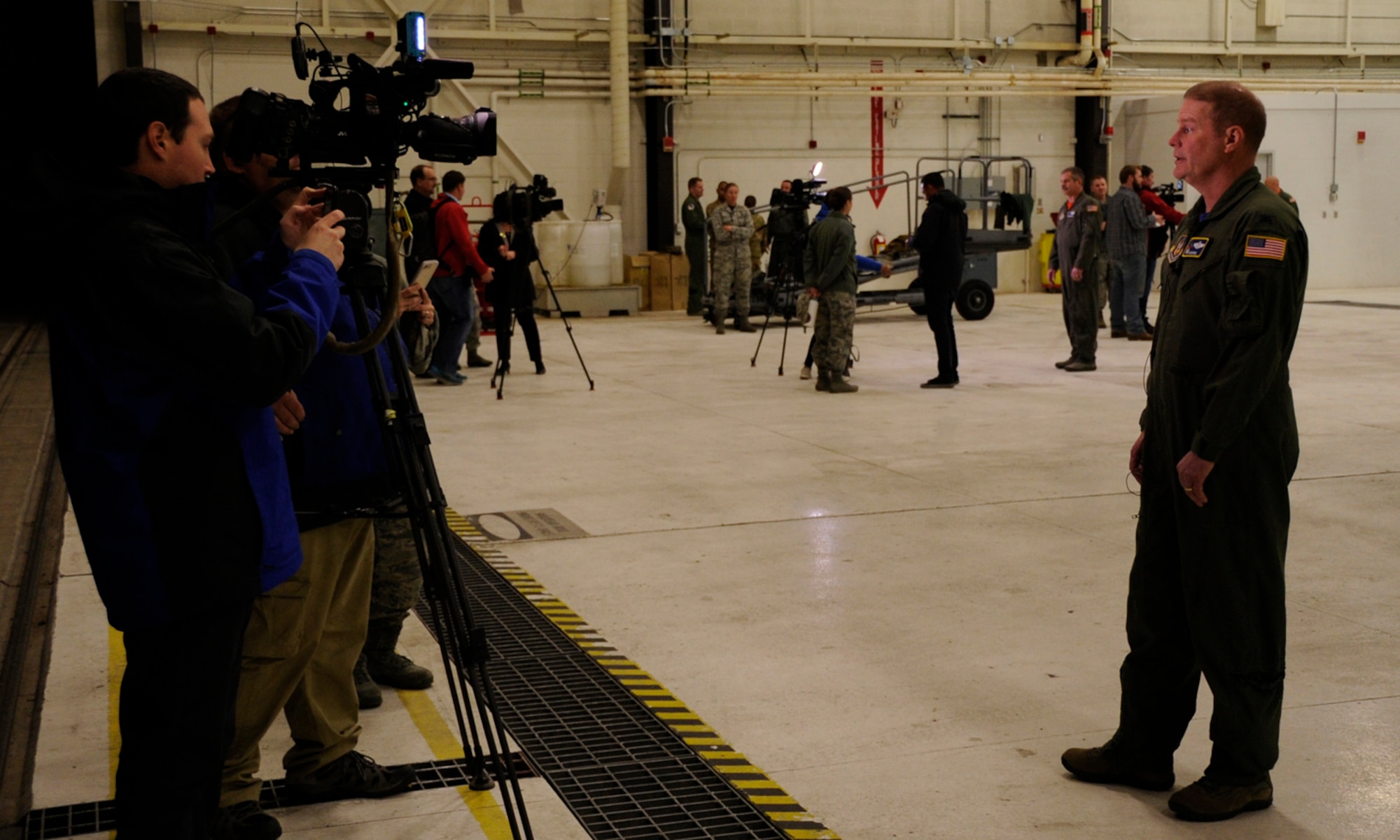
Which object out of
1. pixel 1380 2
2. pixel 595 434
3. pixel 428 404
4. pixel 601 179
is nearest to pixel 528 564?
pixel 595 434

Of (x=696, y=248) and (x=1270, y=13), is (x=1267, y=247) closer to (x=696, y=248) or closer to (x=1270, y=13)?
(x=696, y=248)

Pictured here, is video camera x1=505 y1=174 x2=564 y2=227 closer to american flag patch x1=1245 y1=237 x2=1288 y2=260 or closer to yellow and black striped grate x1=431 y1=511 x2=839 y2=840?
yellow and black striped grate x1=431 y1=511 x2=839 y2=840

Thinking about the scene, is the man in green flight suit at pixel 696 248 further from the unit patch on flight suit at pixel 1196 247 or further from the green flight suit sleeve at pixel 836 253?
the unit patch on flight suit at pixel 1196 247

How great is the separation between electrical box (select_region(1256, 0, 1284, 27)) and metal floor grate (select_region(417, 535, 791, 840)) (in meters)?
21.2

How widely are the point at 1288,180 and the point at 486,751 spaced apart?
2075 centimetres

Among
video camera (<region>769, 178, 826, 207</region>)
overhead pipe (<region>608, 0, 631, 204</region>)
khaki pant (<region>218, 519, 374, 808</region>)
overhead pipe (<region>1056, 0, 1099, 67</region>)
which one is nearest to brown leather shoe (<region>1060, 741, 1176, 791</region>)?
khaki pant (<region>218, 519, 374, 808</region>)

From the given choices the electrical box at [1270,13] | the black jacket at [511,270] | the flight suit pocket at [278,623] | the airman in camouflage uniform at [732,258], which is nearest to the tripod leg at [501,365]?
the black jacket at [511,270]

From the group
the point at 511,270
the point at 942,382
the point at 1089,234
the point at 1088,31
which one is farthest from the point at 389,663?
the point at 1088,31

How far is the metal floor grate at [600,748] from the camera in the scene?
3.60 metres

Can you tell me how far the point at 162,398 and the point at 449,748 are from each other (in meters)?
1.85

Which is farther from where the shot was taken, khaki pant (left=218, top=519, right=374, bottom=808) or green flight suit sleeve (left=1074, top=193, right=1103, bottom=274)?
green flight suit sleeve (left=1074, top=193, right=1103, bottom=274)

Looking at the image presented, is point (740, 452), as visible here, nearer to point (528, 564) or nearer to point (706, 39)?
point (528, 564)

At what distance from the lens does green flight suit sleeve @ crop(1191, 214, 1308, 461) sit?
11.1ft

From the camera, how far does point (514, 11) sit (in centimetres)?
1991
